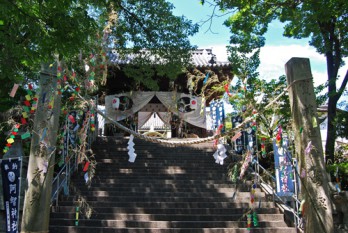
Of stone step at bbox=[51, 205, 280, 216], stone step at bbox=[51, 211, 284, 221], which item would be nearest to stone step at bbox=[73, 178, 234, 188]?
stone step at bbox=[51, 205, 280, 216]

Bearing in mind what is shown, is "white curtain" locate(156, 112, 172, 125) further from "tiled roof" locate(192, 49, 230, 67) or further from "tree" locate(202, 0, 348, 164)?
"tree" locate(202, 0, 348, 164)

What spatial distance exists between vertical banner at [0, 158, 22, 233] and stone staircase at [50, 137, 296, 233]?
87cm

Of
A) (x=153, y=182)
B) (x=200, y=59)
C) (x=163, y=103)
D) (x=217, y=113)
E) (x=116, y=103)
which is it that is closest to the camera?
(x=153, y=182)

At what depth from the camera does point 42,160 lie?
362 centimetres

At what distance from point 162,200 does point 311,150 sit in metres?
5.66

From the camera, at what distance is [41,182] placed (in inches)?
139

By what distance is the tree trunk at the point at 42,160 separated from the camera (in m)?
3.45

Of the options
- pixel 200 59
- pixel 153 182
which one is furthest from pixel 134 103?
pixel 153 182

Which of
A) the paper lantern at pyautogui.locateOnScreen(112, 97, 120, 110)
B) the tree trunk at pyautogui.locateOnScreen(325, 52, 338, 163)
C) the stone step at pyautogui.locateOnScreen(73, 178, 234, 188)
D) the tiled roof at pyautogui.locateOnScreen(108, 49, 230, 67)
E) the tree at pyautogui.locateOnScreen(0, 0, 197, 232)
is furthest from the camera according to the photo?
the paper lantern at pyautogui.locateOnScreen(112, 97, 120, 110)

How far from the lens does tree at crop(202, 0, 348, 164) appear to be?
9.23 metres

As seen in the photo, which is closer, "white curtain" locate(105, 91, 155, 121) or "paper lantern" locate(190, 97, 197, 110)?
"white curtain" locate(105, 91, 155, 121)

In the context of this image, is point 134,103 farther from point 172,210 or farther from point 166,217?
point 166,217

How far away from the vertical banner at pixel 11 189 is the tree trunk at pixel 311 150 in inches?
235

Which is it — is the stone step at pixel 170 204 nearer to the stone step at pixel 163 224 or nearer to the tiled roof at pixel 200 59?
the stone step at pixel 163 224
